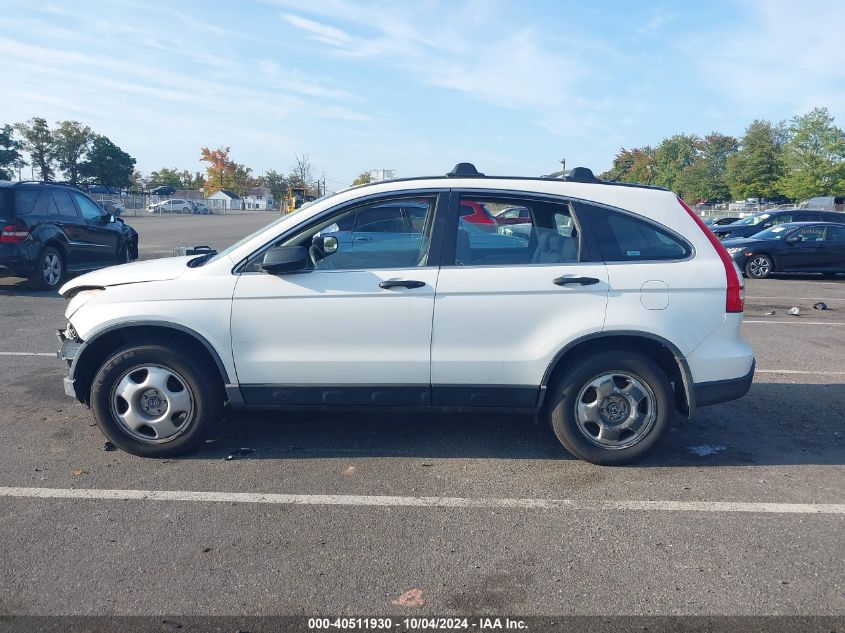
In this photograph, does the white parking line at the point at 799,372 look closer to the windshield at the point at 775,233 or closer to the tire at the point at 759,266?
the tire at the point at 759,266

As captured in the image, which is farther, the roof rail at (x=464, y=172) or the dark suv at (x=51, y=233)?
the dark suv at (x=51, y=233)

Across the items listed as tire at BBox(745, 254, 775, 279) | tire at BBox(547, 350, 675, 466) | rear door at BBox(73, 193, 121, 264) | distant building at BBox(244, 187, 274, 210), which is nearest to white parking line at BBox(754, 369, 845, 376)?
tire at BBox(547, 350, 675, 466)

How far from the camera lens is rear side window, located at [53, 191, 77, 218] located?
494 inches

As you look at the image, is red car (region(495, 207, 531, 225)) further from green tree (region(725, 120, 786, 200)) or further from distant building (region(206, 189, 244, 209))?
distant building (region(206, 189, 244, 209))

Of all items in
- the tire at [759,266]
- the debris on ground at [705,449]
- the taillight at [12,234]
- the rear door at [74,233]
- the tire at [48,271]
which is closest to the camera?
the debris on ground at [705,449]

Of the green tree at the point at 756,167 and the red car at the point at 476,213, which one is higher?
the green tree at the point at 756,167

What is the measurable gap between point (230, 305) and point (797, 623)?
3491mm

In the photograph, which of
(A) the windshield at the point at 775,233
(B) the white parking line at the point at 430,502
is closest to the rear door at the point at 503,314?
(B) the white parking line at the point at 430,502

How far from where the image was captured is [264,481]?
14.6ft

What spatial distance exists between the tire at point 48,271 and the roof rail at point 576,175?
9.86m

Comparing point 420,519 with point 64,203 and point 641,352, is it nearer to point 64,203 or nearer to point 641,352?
point 641,352

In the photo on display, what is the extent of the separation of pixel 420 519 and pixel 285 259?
5.84ft

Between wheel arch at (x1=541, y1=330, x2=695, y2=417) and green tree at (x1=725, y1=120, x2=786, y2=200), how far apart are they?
6255 cm

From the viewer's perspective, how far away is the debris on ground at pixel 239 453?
4.83 metres
